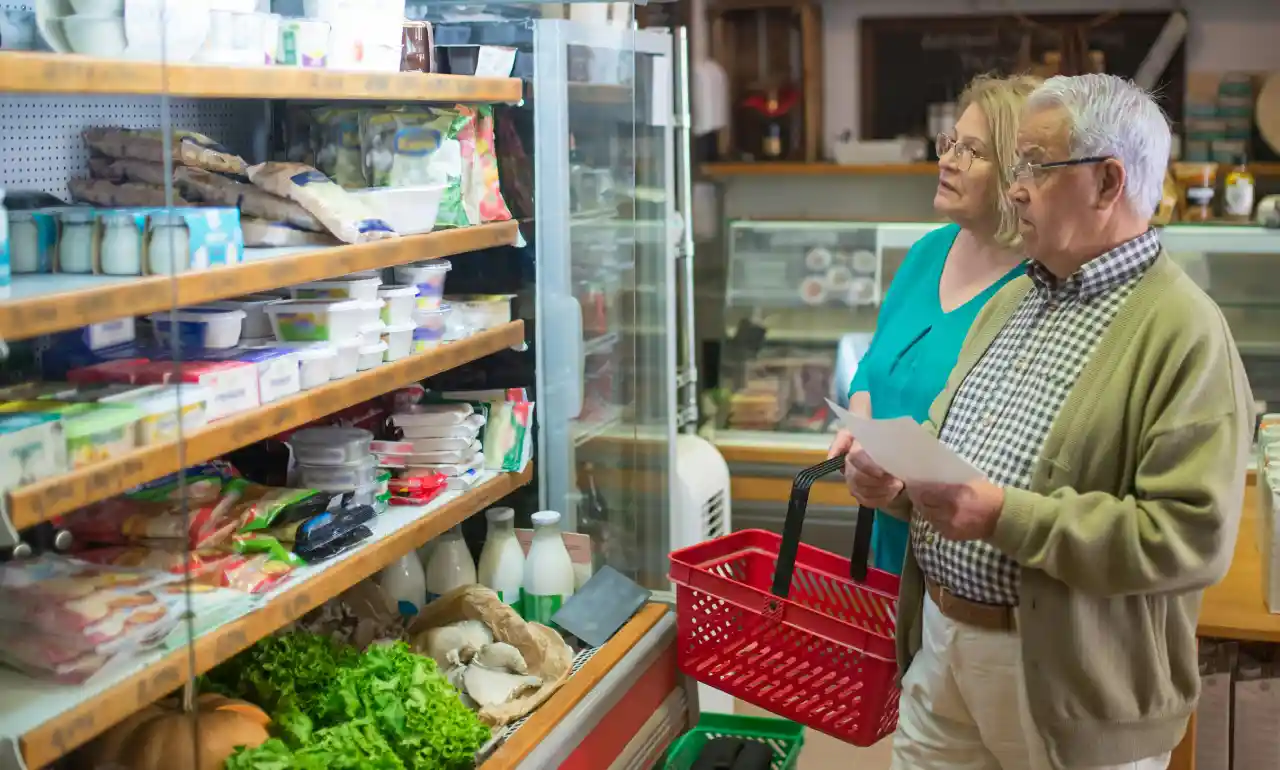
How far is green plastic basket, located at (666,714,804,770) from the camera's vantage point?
3.25m

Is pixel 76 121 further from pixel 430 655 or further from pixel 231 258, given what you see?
pixel 430 655

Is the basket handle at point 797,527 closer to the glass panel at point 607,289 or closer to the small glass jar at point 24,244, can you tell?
the glass panel at point 607,289

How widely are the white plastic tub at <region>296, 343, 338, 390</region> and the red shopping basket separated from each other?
0.86m

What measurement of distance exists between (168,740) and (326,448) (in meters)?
0.80

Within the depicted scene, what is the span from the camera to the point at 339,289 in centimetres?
281

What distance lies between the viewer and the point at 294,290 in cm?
284

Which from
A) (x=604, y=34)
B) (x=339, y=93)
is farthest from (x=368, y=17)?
(x=604, y=34)

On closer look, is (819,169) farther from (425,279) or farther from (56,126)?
(56,126)

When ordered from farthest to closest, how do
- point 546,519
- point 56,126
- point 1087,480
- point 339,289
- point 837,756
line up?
1. point 837,756
2. point 546,519
3. point 339,289
4. point 56,126
5. point 1087,480

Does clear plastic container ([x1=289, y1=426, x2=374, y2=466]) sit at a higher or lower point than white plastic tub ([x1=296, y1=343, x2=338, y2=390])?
lower

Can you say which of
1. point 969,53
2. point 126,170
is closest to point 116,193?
point 126,170

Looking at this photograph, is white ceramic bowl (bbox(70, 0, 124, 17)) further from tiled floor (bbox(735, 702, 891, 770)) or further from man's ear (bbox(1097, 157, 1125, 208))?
tiled floor (bbox(735, 702, 891, 770))

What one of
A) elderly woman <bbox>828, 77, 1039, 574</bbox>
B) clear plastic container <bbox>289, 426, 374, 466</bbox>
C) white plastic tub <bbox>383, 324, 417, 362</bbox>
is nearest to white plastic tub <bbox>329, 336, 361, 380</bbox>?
white plastic tub <bbox>383, 324, 417, 362</bbox>

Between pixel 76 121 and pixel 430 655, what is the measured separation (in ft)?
4.23
